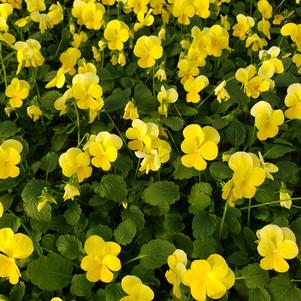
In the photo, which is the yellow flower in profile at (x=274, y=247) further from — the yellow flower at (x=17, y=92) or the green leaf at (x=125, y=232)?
the yellow flower at (x=17, y=92)

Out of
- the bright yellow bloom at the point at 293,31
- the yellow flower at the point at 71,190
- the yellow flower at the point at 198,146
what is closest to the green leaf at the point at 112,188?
the yellow flower at the point at 71,190

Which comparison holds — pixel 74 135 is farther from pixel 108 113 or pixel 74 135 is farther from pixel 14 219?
pixel 14 219

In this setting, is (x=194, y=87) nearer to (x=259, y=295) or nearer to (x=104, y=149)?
(x=104, y=149)

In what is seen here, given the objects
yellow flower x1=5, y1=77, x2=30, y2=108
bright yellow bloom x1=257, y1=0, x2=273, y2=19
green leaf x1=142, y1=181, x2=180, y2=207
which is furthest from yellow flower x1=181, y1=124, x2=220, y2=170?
bright yellow bloom x1=257, y1=0, x2=273, y2=19

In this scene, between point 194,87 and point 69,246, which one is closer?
point 69,246

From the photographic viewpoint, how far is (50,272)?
145 cm

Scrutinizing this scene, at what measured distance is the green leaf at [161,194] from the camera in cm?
158

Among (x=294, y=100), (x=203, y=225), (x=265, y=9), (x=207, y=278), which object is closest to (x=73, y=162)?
(x=203, y=225)

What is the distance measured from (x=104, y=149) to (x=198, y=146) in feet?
0.93

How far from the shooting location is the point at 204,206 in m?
1.58

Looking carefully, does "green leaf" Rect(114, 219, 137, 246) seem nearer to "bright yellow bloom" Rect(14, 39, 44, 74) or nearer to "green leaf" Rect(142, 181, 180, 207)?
"green leaf" Rect(142, 181, 180, 207)

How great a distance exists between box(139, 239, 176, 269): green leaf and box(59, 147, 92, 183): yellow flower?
11.1 inches

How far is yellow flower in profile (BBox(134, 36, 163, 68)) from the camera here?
1928 millimetres

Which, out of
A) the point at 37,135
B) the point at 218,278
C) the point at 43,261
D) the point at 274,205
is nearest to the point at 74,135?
the point at 37,135
